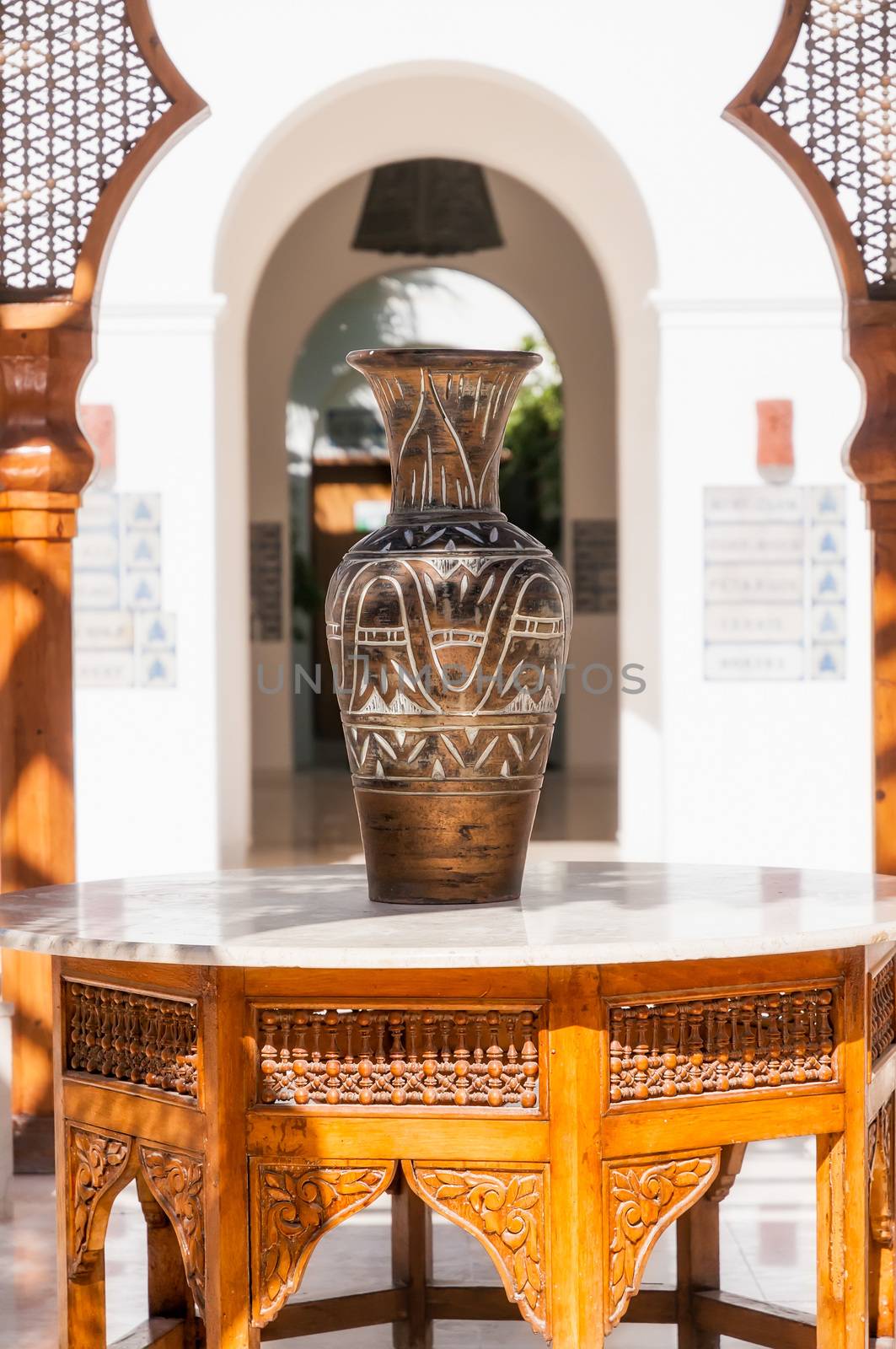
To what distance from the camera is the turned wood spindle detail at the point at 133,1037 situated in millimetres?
2875

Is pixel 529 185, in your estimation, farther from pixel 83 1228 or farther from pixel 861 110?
pixel 83 1228

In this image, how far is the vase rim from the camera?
3.35m

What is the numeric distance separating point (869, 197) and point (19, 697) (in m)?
2.54

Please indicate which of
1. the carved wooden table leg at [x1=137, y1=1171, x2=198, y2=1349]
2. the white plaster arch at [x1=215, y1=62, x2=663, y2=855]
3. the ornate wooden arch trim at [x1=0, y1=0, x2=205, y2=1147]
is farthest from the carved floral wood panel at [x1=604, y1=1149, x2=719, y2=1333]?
the white plaster arch at [x1=215, y1=62, x2=663, y2=855]

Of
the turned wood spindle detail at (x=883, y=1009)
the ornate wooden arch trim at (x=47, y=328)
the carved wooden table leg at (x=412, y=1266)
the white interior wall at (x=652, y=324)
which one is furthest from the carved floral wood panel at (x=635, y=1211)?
the white interior wall at (x=652, y=324)

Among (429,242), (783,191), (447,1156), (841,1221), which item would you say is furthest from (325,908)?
(429,242)

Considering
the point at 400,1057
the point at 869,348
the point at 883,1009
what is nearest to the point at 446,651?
the point at 400,1057

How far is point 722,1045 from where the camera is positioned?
9.50ft

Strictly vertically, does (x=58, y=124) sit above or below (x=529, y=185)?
below

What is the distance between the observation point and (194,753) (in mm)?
8180

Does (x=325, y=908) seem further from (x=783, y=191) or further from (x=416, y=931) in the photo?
(x=783, y=191)

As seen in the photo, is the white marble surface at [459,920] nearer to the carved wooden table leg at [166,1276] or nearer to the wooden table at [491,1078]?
the wooden table at [491,1078]

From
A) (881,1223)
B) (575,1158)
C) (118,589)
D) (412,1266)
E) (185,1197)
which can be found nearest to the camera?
(575,1158)

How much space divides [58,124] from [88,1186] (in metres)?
2.92
